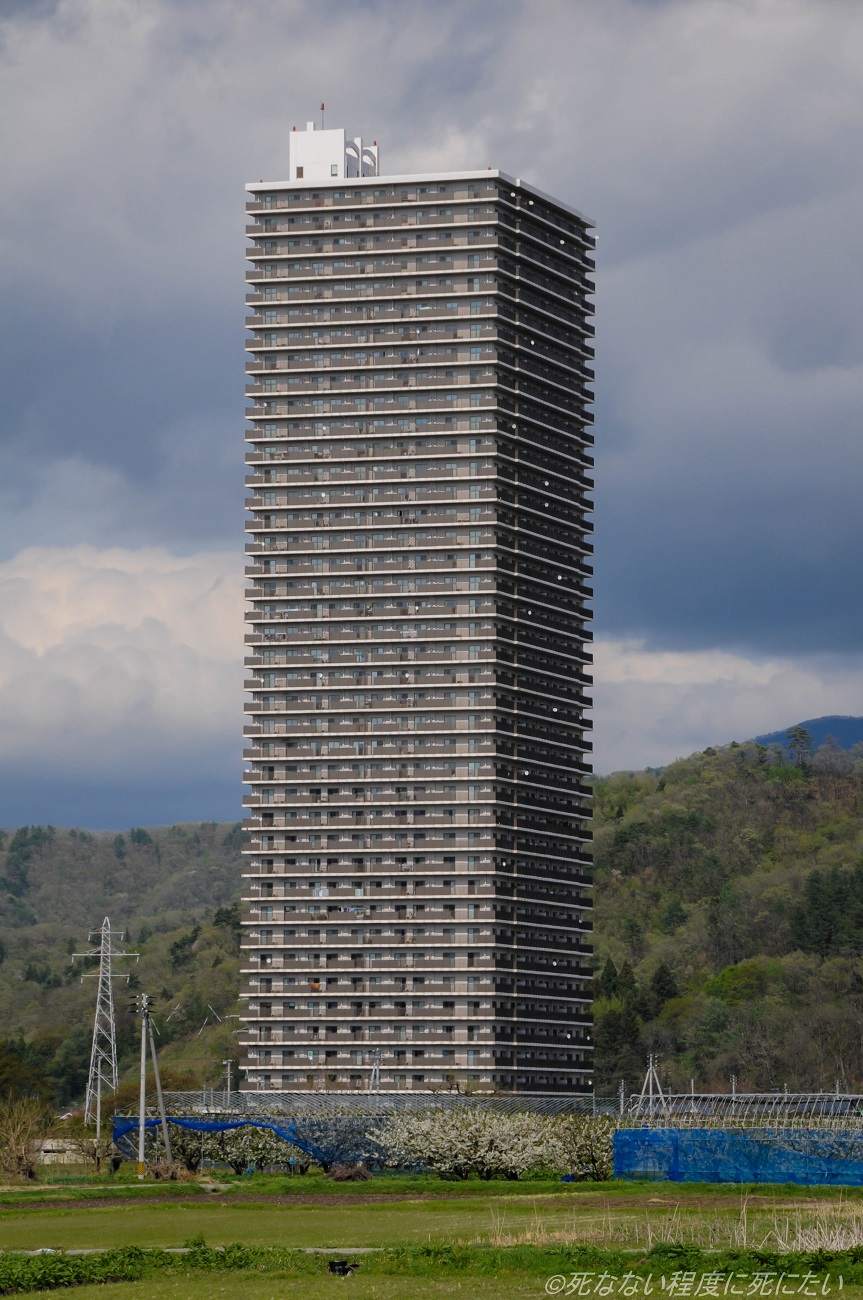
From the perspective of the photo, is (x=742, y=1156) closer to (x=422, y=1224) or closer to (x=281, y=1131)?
(x=422, y=1224)

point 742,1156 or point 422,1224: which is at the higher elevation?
point 742,1156

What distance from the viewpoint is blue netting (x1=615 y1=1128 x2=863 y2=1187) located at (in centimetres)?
10906

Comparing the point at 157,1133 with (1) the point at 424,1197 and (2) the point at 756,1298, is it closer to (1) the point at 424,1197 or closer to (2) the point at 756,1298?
(1) the point at 424,1197

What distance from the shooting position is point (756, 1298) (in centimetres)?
4934

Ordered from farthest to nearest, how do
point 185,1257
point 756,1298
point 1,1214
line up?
point 1,1214
point 185,1257
point 756,1298

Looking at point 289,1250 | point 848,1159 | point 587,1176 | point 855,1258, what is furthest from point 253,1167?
point 855,1258

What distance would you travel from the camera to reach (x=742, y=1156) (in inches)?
4390

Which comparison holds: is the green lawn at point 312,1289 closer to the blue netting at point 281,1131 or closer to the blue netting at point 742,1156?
the blue netting at point 742,1156

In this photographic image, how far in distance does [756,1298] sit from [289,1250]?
1989 cm

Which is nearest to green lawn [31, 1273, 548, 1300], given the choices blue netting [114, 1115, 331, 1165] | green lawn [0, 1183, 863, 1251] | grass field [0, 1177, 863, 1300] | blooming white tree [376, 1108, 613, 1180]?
grass field [0, 1177, 863, 1300]

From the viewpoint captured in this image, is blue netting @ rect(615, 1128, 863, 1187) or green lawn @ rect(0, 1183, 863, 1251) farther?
blue netting @ rect(615, 1128, 863, 1187)

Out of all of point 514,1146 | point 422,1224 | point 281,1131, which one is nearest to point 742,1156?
point 514,1146

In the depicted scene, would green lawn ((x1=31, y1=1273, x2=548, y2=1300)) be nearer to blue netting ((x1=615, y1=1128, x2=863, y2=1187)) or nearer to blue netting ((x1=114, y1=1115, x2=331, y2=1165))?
blue netting ((x1=615, y1=1128, x2=863, y2=1187))

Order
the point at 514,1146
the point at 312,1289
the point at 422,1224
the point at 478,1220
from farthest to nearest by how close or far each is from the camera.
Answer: the point at 514,1146
the point at 478,1220
the point at 422,1224
the point at 312,1289
